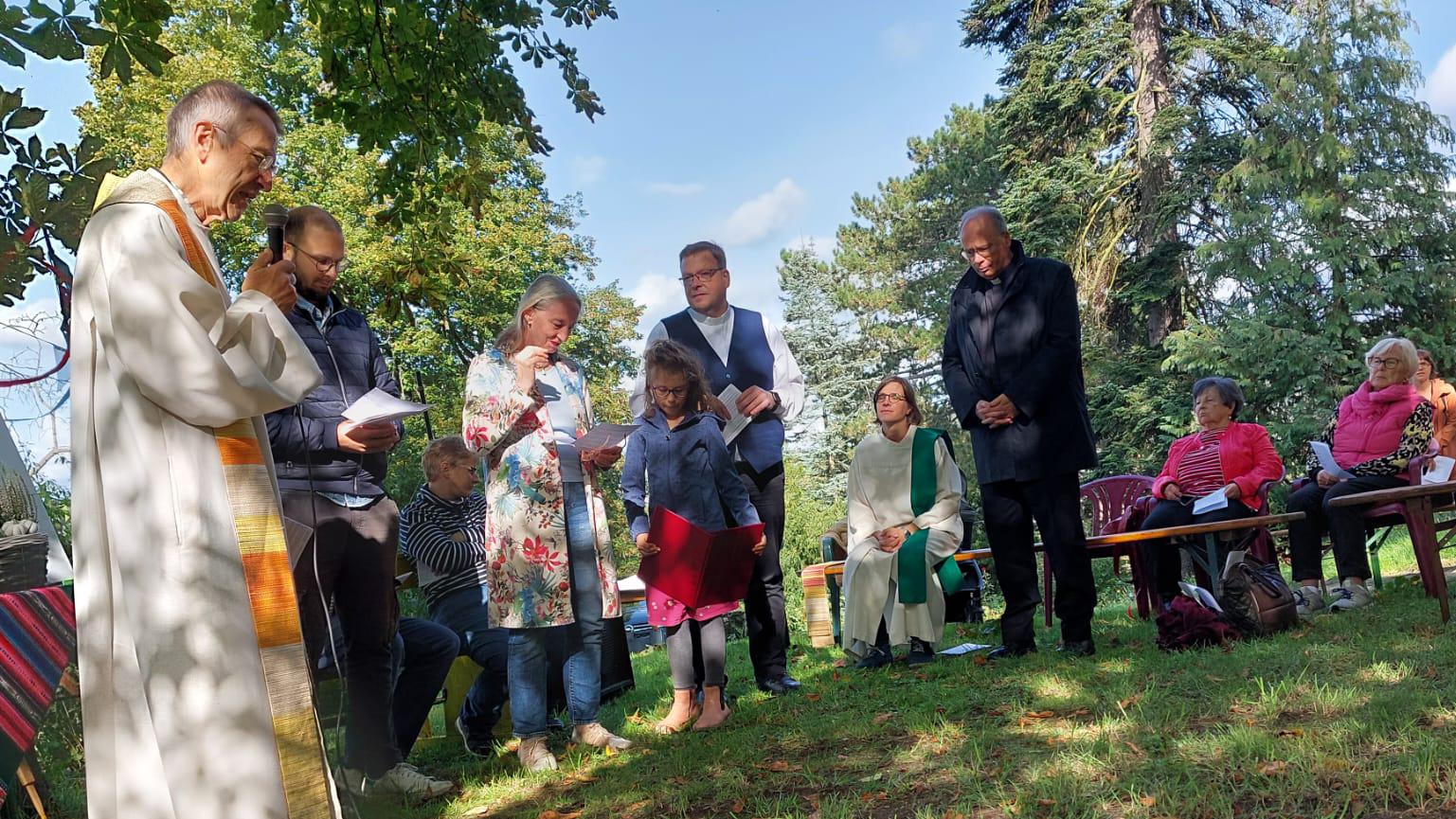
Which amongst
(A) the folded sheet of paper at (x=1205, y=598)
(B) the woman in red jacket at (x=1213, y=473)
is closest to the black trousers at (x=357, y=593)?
(A) the folded sheet of paper at (x=1205, y=598)

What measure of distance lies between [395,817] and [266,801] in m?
1.71

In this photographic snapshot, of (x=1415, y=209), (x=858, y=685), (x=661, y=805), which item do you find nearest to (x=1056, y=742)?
(x=661, y=805)

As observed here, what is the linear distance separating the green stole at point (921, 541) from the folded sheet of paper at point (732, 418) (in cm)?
151

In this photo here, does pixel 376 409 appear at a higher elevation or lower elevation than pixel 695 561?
higher

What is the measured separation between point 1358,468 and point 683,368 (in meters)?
4.41

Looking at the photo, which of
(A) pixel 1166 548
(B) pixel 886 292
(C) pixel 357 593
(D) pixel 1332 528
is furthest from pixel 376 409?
(B) pixel 886 292

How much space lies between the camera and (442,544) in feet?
17.1

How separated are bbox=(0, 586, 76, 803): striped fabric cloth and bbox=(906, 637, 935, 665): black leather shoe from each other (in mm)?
4040

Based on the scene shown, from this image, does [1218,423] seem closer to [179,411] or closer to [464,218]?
[179,411]

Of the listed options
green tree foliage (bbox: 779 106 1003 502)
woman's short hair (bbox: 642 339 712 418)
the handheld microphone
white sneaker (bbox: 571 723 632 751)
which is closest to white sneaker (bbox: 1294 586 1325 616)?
woman's short hair (bbox: 642 339 712 418)

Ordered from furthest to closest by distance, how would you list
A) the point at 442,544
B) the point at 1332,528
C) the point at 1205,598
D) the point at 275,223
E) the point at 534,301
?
1. the point at 1332,528
2. the point at 1205,598
3. the point at 442,544
4. the point at 534,301
5. the point at 275,223

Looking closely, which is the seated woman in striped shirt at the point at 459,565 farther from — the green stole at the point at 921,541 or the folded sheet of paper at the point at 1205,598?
the folded sheet of paper at the point at 1205,598

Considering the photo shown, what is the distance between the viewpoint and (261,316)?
2.39m

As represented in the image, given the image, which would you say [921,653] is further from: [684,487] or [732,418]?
[684,487]
